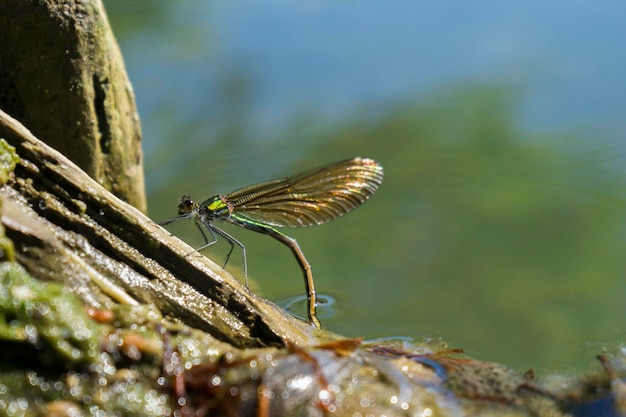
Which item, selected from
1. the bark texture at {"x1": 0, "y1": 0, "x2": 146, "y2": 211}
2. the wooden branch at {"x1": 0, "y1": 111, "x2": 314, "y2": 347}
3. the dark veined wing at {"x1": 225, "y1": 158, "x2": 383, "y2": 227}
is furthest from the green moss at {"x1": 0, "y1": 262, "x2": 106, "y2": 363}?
the dark veined wing at {"x1": 225, "y1": 158, "x2": 383, "y2": 227}

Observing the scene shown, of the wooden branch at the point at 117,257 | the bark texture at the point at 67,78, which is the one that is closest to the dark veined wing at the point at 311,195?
the bark texture at the point at 67,78

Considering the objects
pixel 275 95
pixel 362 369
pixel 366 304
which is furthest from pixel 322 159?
pixel 362 369

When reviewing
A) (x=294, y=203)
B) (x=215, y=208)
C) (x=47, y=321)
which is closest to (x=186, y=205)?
(x=215, y=208)

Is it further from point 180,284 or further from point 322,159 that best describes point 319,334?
point 322,159

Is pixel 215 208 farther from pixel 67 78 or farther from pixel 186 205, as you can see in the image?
pixel 67 78

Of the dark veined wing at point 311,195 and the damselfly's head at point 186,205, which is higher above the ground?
the dark veined wing at point 311,195

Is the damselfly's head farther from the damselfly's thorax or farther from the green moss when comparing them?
the green moss

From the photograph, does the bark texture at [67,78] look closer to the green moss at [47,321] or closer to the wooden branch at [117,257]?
the wooden branch at [117,257]
